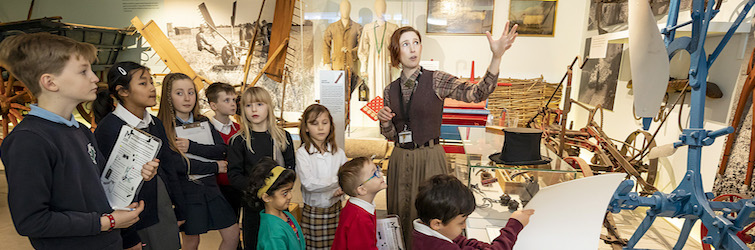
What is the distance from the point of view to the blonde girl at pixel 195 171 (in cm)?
216

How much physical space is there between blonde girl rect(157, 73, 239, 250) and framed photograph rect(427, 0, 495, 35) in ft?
15.0

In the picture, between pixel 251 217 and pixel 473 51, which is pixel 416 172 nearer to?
pixel 251 217

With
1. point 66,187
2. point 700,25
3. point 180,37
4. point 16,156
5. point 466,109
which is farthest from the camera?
point 180,37

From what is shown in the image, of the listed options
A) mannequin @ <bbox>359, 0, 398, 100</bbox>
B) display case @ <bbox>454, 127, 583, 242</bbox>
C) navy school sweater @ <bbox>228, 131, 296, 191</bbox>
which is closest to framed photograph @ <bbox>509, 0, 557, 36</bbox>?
mannequin @ <bbox>359, 0, 398, 100</bbox>

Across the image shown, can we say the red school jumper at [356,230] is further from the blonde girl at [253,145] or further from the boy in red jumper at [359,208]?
the blonde girl at [253,145]

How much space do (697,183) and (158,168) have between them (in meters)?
2.63

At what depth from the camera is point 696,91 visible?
1.64 metres

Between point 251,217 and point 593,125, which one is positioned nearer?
point 251,217

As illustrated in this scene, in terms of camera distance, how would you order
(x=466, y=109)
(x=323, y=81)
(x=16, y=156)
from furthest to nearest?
(x=466, y=109) → (x=323, y=81) → (x=16, y=156)

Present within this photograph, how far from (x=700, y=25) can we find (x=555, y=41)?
4822mm

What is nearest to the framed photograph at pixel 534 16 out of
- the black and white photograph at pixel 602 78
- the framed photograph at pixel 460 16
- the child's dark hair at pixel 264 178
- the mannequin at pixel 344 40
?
the framed photograph at pixel 460 16

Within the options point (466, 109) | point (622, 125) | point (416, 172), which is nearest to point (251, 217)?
point (416, 172)

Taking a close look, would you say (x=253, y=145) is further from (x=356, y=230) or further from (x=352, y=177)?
(x=356, y=230)

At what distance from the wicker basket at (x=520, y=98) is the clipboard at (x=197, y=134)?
460 centimetres
